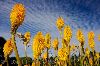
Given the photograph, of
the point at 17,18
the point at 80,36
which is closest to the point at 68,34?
the point at 80,36

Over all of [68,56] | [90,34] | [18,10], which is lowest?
[68,56]

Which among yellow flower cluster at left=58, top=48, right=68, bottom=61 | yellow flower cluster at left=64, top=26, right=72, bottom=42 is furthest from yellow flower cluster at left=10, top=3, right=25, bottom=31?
yellow flower cluster at left=64, top=26, right=72, bottom=42

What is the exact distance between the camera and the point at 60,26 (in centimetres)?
1825

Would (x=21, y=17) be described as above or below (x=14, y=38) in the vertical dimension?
above

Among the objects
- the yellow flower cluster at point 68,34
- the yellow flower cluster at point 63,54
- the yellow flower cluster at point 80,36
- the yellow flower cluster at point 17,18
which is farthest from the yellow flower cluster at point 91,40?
the yellow flower cluster at point 17,18

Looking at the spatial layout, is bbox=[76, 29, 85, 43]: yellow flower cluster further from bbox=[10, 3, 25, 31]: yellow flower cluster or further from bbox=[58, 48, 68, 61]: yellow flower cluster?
bbox=[10, 3, 25, 31]: yellow flower cluster

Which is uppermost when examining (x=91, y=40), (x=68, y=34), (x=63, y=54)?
(x=68, y=34)

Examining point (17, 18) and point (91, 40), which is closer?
point (17, 18)

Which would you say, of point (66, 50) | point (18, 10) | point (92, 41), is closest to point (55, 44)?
point (92, 41)

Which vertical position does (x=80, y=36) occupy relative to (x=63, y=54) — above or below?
above

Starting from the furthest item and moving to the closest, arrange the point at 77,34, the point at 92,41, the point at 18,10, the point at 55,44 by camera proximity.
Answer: the point at 55,44 < the point at 77,34 < the point at 92,41 < the point at 18,10

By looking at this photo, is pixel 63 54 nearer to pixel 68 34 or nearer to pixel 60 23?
pixel 68 34

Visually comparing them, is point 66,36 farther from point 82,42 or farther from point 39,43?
point 39,43

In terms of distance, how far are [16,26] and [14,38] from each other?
353 millimetres
